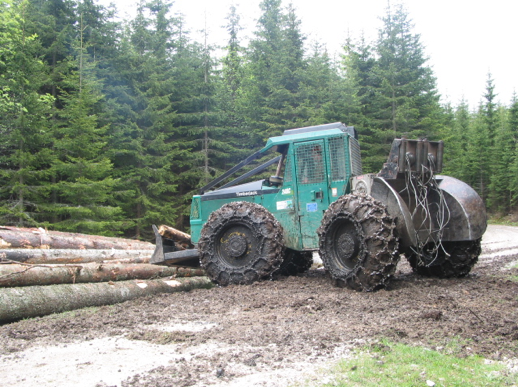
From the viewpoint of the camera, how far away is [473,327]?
4.30 metres

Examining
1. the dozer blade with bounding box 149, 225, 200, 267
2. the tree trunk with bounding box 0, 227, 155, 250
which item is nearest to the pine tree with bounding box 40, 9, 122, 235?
the tree trunk with bounding box 0, 227, 155, 250

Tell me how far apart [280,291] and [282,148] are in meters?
2.62

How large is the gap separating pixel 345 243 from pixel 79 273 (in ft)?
14.0

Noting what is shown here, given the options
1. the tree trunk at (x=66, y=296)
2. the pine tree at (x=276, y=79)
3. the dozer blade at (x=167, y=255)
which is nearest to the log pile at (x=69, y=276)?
the tree trunk at (x=66, y=296)

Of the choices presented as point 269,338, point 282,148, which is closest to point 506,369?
point 269,338

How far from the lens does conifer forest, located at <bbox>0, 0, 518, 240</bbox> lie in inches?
683

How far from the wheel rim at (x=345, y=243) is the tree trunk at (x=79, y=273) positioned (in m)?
3.60

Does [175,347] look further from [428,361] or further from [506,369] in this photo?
[506,369]

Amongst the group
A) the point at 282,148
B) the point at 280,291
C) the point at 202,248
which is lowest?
the point at 280,291

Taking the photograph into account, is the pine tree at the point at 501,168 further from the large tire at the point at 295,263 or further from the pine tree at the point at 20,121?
the pine tree at the point at 20,121

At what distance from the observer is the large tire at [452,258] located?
752 centimetres

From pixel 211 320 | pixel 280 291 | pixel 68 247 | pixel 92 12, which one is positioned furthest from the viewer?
pixel 92 12

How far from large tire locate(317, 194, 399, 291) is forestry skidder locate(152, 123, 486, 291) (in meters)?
0.01

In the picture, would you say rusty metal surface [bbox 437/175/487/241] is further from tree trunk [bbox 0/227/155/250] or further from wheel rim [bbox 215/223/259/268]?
tree trunk [bbox 0/227/155/250]
